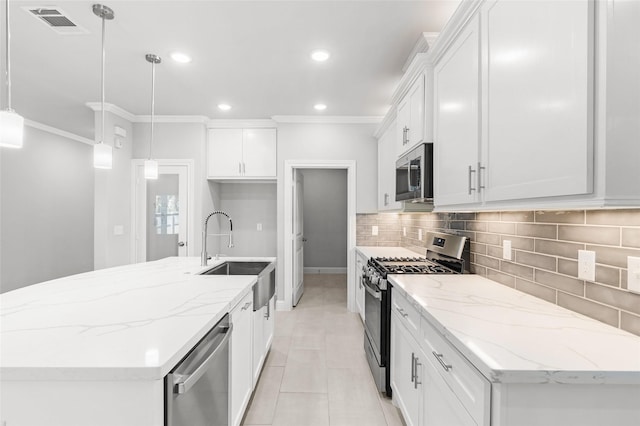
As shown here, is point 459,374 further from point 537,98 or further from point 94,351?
point 94,351

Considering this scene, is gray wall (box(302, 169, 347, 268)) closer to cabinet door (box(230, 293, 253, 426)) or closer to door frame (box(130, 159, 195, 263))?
door frame (box(130, 159, 195, 263))

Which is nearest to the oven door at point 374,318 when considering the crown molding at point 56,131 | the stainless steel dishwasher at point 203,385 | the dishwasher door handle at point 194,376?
the stainless steel dishwasher at point 203,385

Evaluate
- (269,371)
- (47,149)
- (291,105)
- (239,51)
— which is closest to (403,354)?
(269,371)

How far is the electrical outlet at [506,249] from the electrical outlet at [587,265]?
19.8 inches

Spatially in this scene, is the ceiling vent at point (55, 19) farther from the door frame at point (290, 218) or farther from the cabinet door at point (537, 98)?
the cabinet door at point (537, 98)

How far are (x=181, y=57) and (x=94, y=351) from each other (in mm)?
2551

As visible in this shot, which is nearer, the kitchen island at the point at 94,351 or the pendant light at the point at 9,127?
the kitchen island at the point at 94,351

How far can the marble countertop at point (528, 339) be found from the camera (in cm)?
87

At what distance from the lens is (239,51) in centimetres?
262

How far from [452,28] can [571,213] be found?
1.18 metres

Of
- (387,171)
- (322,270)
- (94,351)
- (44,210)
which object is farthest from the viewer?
(322,270)

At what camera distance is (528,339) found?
1.07 metres

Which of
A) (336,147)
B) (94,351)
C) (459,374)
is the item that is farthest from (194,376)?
(336,147)

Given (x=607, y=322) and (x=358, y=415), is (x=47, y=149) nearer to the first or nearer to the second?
(x=358, y=415)
